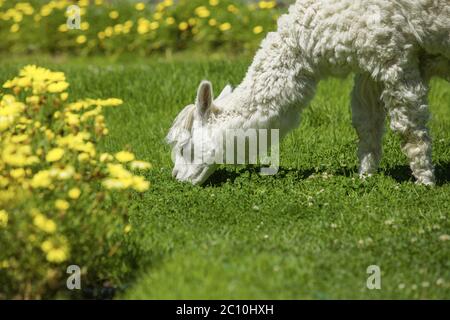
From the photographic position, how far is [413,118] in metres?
6.15

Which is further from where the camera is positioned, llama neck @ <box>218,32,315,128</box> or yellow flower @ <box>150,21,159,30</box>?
yellow flower @ <box>150,21,159,30</box>

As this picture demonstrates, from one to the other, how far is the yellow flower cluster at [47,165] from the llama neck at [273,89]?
163 centimetres

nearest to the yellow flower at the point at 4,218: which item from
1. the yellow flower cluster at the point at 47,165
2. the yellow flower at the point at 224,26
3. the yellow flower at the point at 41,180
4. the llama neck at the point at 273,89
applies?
the yellow flower cluster at the point at 47,165

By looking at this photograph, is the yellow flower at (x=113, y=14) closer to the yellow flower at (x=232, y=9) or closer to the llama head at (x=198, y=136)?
the yellow flower at (x=232, y=9)

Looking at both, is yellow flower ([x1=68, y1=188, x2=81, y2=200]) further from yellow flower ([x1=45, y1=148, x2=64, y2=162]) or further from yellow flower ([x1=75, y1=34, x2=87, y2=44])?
yellow flower ([x1=75, y1=34, x2=87, y2=44])

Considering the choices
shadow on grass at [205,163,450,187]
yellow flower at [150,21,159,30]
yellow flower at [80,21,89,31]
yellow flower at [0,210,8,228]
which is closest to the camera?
yellow flower at [0,210,8,228]

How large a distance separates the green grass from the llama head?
173 mm

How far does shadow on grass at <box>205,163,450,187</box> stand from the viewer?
673 centimetres

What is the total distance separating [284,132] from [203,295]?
2.21 meters

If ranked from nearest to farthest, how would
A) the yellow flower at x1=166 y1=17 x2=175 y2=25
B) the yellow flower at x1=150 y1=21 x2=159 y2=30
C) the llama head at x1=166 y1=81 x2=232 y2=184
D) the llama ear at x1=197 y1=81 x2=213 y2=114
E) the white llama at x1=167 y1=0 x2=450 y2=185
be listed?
the white llama at x1=167 y1=0 x2=450 y2=185 → the llama ear at x1=197 y1=81 x2=213 y2=114 → the llama head at x1=166 y1=81 x2=232 y2=184 → the yellow flower at x1=150 y1=21 x2=159 y2=30 → the yellow flower at x1=166 y1=17 x2=175 y2=25

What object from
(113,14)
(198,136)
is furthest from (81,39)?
(198,136)

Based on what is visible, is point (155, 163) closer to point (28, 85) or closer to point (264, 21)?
point (28, 85)

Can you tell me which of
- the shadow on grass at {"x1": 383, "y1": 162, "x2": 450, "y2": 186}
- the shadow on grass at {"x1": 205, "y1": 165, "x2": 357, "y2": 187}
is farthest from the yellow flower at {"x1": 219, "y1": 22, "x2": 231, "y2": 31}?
the shadow on grass at {"x1": 383, "y1": 162, "x2": 450, "y2": 186}
